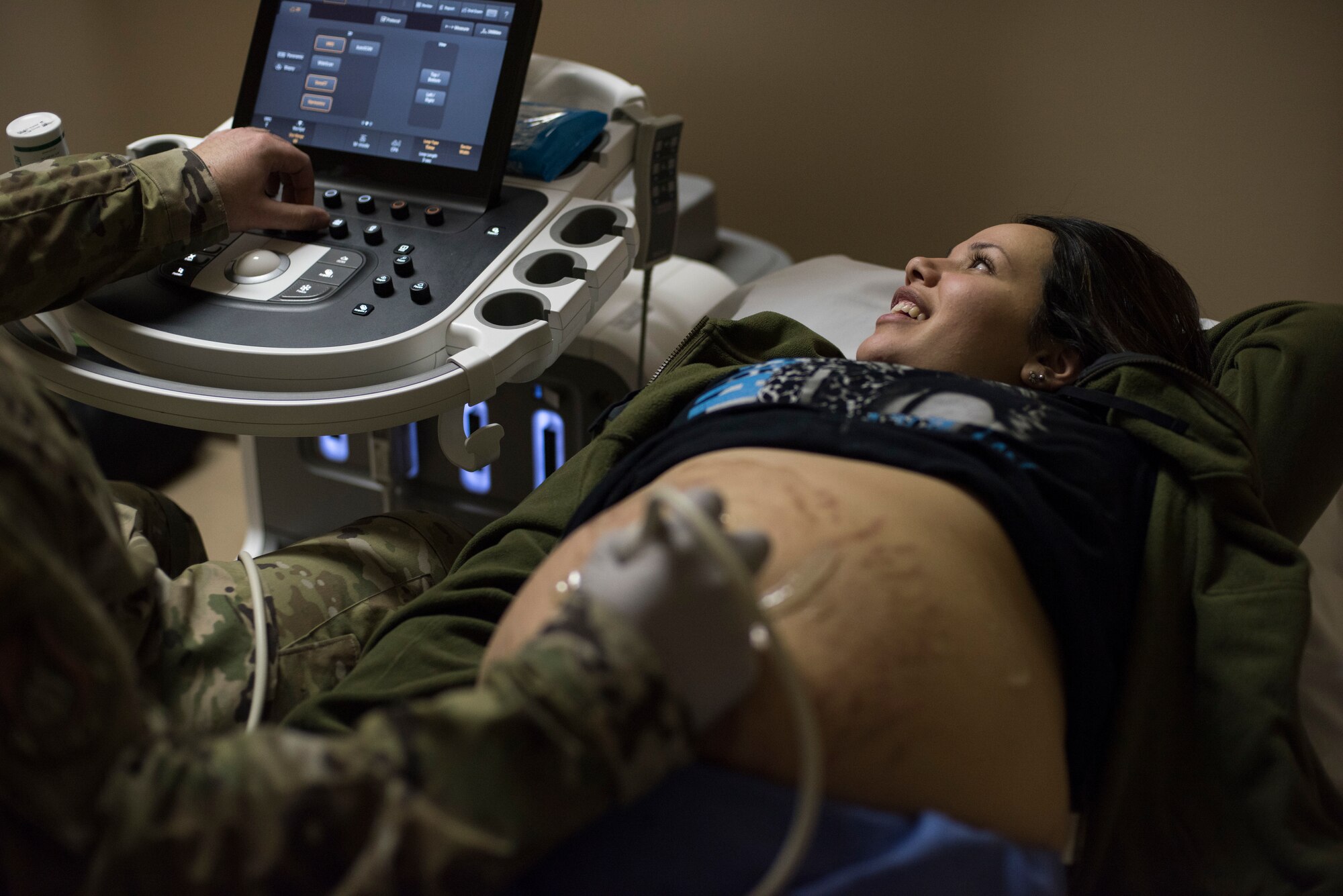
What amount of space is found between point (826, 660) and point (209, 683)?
536mm

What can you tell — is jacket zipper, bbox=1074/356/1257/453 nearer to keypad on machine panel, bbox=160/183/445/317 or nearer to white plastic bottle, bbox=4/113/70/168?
keypad on machine panel, bbox=160/183/445/317

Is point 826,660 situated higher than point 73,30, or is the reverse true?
point 73,30

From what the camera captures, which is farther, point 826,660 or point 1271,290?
point 1271,290

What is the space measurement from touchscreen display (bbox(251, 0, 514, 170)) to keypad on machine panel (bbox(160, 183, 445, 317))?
0.38 feet

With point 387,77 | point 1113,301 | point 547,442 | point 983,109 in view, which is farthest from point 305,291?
point 983,109

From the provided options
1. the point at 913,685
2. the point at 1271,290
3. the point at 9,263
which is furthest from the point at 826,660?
the point at 1271,290

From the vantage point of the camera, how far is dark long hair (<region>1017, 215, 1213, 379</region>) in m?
1.10

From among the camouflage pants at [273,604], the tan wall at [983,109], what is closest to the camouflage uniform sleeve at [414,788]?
the camouflage pants at [273,604]

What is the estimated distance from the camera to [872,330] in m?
1.44

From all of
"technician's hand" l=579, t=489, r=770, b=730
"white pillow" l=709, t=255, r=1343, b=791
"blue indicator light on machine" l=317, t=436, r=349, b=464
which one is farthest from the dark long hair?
"blue indicator light on machine" l=317, t=436, r=349, b=464

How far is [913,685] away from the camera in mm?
A: 680

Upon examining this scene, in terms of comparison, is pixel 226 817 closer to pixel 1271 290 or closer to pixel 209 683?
pixel 209 683

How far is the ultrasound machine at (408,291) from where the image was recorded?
105cm

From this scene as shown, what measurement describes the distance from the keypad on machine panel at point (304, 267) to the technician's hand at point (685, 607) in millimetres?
611
